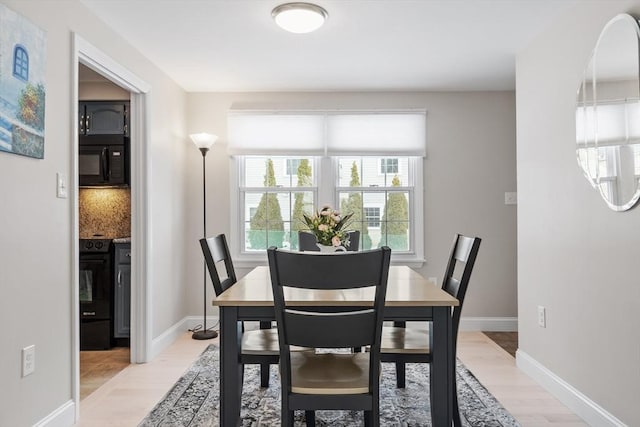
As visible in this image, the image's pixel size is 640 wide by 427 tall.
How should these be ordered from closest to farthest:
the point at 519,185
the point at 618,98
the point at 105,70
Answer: the point at 618,98 < the point at 105,70 < the point at 519,185

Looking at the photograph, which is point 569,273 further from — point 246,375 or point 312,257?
point 246,375

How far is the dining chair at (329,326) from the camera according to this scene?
5.54ft

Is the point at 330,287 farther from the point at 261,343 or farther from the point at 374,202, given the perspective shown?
the point at 374,202

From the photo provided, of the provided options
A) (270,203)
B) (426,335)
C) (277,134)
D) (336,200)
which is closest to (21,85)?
(426,335)

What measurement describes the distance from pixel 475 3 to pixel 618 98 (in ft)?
3.28

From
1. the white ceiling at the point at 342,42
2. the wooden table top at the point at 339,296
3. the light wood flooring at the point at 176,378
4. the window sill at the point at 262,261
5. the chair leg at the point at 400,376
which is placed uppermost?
the white ceiling at the point at 342,42

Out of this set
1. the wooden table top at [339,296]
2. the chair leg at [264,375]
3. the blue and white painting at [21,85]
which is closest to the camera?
the wooden table top at [339,296]

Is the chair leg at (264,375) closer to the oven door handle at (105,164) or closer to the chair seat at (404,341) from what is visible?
the chair seat at (404,341)

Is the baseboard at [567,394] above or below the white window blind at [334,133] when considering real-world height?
below

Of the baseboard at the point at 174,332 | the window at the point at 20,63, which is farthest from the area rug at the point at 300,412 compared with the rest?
the window at the point at 20,63

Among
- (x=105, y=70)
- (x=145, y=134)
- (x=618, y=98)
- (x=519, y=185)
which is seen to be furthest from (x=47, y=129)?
(x=519, y=185)

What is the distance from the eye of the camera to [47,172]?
8.23ft

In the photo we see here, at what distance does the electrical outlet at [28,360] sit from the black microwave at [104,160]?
218 cm

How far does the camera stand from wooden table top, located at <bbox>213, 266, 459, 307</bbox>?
1955 millimetres
